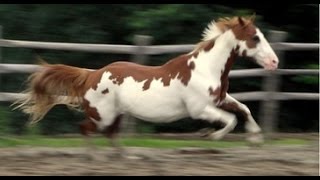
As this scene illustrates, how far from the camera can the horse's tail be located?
6.47 m

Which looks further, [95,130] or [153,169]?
[95,130]

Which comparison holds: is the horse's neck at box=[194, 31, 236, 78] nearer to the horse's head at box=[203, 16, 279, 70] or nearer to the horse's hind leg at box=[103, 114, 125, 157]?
the horse's head at box=[203, 16, 279, 70]

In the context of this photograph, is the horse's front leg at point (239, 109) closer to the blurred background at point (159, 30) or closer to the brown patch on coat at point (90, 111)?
the brown patch on coat at point (90, 111)

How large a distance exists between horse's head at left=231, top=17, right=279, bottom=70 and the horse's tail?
64.0 inches

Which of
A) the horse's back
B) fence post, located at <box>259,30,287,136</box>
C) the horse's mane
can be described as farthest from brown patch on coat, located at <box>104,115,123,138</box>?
fence post, located at <box>259,30,287,136</box>

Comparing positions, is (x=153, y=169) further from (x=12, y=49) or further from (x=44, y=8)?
(x=44, y=8)

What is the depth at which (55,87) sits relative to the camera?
6.49 meters

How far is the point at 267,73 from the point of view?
8141mm

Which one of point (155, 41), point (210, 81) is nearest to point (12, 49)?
point (155, 41)

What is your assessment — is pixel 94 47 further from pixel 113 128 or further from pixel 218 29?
pixel 218 29

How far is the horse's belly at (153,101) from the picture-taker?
20.1 feet

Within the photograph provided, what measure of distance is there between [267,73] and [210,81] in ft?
7.02

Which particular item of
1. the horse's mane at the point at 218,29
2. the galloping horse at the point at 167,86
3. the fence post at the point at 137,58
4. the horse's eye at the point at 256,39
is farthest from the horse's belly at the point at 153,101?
the fence post at the point at 137,58

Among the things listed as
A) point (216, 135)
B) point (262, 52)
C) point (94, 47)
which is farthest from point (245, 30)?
point (94, 47)
